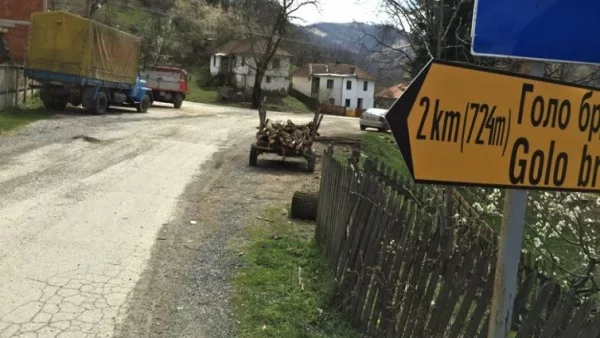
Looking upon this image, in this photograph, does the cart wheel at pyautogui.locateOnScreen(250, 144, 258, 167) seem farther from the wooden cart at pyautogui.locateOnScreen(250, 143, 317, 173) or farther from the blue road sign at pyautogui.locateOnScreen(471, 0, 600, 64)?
the blue road sign at pyautogui.locateOnScreen(471, 0, 600, 64)

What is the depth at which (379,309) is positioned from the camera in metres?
4.41

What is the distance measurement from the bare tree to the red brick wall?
629 inches

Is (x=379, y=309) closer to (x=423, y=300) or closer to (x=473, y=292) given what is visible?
(x=423, y=300)

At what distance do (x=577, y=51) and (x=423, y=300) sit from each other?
229 centimetres

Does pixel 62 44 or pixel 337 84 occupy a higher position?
pixel 337 84

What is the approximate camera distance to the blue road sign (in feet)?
5.77

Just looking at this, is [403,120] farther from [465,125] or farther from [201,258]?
[201,258]

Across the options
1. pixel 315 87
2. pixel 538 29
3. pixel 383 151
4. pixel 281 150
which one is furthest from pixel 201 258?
pixel 315 87

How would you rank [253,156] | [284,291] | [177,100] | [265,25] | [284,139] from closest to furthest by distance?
[284,291], [253,156], [284,139], [177,100], [265,25]

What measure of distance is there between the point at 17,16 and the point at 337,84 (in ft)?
170

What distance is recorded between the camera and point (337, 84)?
79.2 meters

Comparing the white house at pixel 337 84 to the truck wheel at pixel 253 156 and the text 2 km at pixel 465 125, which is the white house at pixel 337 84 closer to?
the truck wheel at pixel 253 156

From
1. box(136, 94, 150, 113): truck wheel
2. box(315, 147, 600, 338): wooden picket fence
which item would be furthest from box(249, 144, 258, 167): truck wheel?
box(136, 94, 150, 113): truck wheel

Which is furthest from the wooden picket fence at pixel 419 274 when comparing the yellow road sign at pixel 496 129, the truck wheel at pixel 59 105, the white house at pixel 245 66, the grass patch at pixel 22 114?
the white house at pixel 245 66
